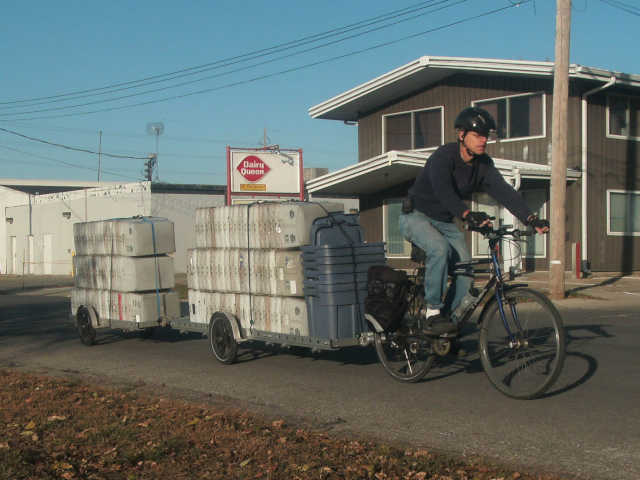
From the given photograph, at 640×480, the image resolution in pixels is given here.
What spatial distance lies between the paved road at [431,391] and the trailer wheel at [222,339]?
17cm

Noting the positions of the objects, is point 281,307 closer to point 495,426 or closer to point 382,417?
point 382,417

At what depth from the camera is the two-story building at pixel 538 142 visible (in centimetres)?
2309

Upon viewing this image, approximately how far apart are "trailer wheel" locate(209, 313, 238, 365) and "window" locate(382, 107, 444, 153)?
18.8m

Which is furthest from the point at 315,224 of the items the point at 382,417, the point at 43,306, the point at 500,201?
the point at 43,306

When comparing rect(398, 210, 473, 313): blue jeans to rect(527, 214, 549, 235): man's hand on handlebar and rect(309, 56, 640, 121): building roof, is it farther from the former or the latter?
rect(309, 56, 640, 121): building roof

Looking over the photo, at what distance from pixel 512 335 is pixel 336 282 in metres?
2.13

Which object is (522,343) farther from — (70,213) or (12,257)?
(12,257)

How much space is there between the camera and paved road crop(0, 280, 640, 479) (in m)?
5.04

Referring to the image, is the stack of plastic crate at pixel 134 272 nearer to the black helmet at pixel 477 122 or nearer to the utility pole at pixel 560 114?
the black helmet at pixel 477 122

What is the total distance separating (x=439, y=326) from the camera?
6672 millimetres

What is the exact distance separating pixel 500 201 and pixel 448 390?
1799 mm

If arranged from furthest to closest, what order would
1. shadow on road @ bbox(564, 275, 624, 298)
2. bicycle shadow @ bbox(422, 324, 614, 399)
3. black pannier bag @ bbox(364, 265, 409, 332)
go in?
shadow on road @ bbox(564, 275, 624, 298) → black pannier bag @ bbox(364, 265, 409, 332) → bicycle shadow @ bbox(422, 324, 614, 399)

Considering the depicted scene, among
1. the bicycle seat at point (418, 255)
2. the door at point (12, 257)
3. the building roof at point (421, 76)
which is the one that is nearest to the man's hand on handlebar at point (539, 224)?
the bicycle seat at point (418, 255)

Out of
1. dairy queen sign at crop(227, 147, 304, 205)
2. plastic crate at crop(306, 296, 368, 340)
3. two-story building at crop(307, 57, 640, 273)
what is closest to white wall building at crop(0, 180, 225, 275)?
dairy queen sign at crop(227, 147, 304, 205)
